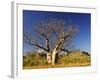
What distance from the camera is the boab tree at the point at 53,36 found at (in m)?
2.12

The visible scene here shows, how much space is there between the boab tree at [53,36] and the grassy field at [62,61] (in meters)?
0.06

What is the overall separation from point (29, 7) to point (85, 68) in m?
0.76

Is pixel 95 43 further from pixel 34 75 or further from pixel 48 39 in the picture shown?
pixel 34 75

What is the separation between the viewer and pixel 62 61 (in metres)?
2.22

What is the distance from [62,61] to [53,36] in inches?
9.3

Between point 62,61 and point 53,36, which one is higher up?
point 53,36

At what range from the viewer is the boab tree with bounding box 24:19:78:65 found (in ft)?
6.97

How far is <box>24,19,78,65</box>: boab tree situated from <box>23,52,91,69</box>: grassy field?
0.06m

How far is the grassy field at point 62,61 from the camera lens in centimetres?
209

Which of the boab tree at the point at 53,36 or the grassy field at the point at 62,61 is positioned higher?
the boab tree at the point at 53,36
